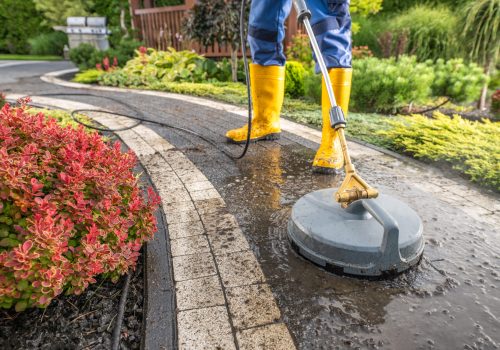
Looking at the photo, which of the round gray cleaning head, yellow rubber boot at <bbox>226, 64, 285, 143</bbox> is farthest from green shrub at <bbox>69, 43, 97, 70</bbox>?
the round gray cleaning head

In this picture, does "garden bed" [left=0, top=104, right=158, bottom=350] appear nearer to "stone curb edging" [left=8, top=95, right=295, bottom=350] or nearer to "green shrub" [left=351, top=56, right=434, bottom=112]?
"stone curb edging" [left=8, top=95, right=295, bottom=350]

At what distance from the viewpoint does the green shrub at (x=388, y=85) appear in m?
4.47

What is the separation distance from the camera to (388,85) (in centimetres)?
450

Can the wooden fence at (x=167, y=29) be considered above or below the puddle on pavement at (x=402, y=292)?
above

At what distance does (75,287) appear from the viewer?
122cm

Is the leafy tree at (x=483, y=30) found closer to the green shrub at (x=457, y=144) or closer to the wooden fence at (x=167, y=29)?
the wooden fence at (x=167, y=29)

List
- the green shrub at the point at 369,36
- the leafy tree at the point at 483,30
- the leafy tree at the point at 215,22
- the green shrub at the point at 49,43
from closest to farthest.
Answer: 1. the leafy tree at the point at 483,30
2. the leafy tree at the point at 215,22
3. the green shrub at the point at 369,36
4. the green shrub at the point at 49,43

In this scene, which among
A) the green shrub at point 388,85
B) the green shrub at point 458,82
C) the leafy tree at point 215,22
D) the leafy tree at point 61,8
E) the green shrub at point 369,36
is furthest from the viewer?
the leafy tree at point 61,8

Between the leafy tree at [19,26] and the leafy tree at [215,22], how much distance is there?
44.4 ft

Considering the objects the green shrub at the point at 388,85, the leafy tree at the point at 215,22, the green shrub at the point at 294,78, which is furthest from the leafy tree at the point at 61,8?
the green shrub at the point at 388,85

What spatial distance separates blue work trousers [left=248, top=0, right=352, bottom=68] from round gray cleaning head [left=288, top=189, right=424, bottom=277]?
1.28 m

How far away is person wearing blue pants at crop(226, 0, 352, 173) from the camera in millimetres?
2393

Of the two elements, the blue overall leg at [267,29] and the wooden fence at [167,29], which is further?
the wooden fence at [167,29]

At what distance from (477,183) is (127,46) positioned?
8.34 meters
